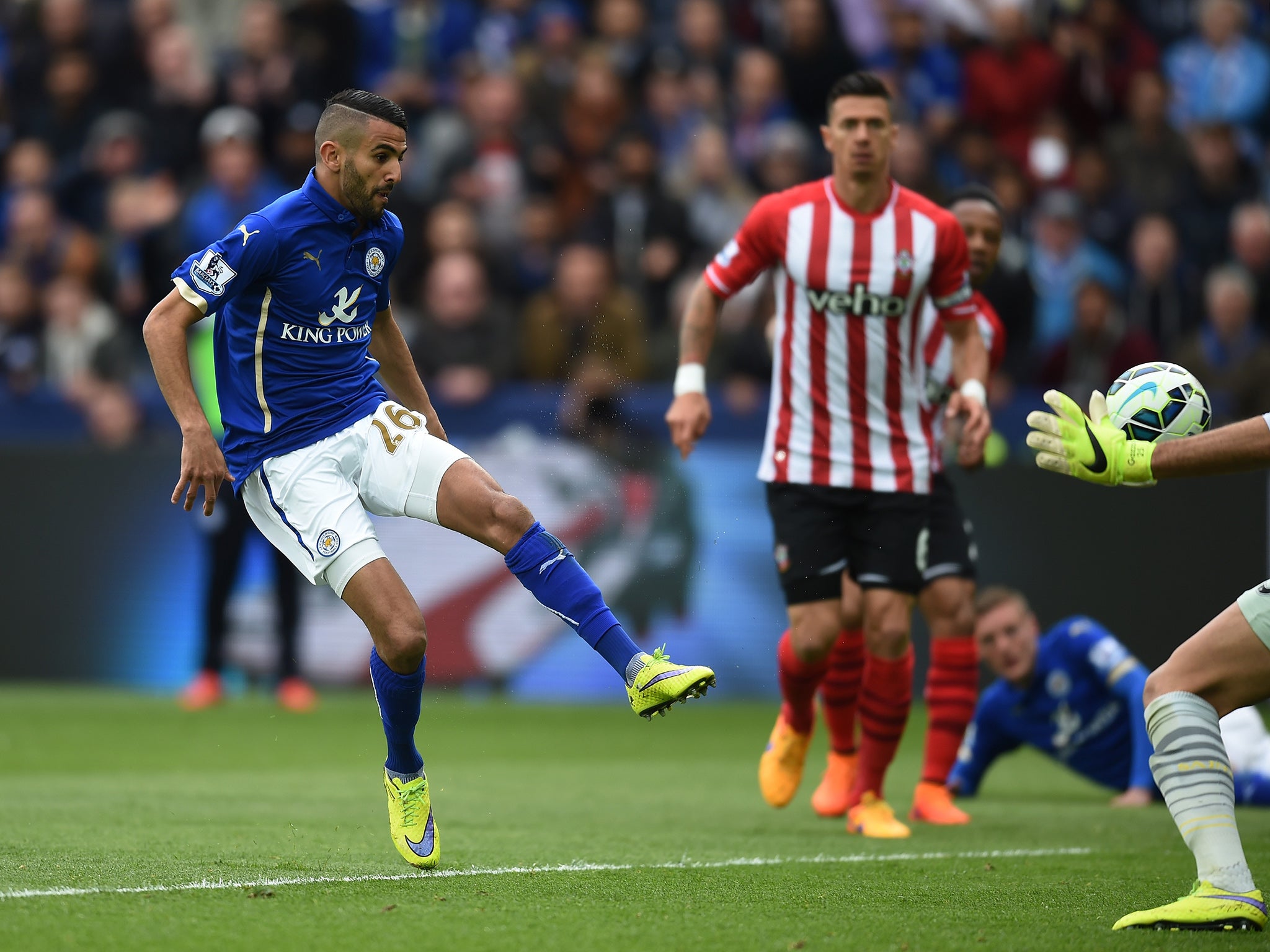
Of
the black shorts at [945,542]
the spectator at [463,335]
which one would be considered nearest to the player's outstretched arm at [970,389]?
the black shorts at [945,542]

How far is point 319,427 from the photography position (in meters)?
5.37

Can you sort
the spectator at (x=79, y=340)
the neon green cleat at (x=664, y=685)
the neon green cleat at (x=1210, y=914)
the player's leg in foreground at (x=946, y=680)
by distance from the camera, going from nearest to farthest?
the neon green cleat at (x=1210, y=914)
the neon green cleat at (x=664, y=685)
the player's leg in foreground at (x=946, y=680)
the spectator at (x=79, y=340)

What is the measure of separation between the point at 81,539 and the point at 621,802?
5.83m

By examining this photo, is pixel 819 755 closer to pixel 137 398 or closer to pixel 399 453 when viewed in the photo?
pixel 399 453

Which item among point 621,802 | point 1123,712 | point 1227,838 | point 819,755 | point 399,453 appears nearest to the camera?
point 1227,838

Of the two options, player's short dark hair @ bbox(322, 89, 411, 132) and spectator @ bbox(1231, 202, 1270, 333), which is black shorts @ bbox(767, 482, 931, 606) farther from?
spectator @ bbox(1231, 202, 1270, 333)

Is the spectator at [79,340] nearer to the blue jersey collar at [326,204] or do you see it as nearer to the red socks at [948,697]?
the red socks at [948,697]

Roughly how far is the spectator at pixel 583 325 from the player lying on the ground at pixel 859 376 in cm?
469

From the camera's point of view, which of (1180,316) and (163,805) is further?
(1180,316)

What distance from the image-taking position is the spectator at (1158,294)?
12.1 meters

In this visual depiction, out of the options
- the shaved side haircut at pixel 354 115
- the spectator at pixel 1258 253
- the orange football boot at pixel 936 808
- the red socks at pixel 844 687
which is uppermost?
the spectator at pixel 1258 253

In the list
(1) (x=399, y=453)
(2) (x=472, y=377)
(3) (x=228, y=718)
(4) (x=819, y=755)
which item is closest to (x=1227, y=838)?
(1) (x=399, y=453)

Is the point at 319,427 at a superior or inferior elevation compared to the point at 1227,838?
superior

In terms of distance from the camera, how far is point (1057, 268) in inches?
485
